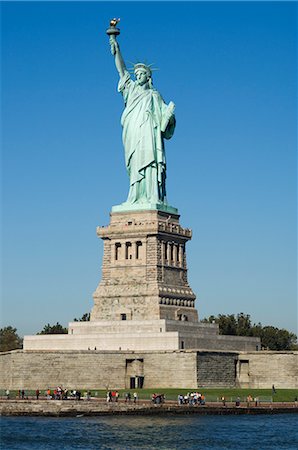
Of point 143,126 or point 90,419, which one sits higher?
point 143,126

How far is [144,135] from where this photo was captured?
278 feet

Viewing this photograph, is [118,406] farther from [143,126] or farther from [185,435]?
[143,126]

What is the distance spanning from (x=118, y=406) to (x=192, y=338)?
46.4 ft

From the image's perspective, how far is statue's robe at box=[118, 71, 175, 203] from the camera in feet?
278

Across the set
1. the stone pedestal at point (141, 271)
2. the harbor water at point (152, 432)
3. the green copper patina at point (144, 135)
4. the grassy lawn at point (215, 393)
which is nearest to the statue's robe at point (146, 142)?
the green copper patina at point (144, 135)

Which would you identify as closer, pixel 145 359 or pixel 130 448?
pixel 130 448

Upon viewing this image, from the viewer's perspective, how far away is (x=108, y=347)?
3105 inches

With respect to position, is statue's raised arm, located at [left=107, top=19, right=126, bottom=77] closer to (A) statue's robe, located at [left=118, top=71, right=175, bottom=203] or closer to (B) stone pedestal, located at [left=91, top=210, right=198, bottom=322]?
(A) statue's robe, located at [left=118, top=71, right=175, bottom=203]

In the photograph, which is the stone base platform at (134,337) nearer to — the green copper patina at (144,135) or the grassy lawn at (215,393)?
the grassy lawn at (215,393)

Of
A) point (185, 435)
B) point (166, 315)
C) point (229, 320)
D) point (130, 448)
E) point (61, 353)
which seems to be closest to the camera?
point (130, 448)

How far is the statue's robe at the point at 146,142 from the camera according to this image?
84875 millimetres

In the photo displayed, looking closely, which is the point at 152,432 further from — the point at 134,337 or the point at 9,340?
the point at 9,340

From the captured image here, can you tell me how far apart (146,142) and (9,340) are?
3443cm

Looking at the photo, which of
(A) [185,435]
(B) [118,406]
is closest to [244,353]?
(B) [118,406]
